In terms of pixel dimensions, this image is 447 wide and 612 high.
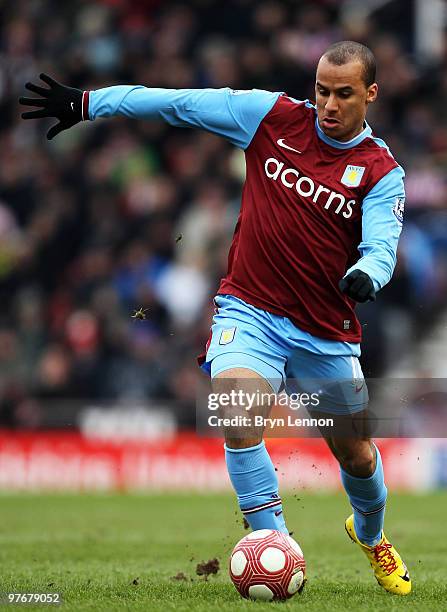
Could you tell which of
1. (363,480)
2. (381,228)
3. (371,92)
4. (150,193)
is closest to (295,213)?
(381,228)

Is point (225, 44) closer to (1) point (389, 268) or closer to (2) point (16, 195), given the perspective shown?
(2) point (16, 195)

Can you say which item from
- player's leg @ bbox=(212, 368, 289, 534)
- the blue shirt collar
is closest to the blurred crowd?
the blue shirt collar

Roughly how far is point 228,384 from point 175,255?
9594mm

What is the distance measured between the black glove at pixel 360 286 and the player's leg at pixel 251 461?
69cm

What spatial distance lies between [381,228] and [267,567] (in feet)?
5.27

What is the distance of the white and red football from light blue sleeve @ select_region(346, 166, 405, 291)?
4.07 ft

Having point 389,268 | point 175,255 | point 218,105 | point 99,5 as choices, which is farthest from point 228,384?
point 99,5

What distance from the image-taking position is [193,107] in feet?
19.4

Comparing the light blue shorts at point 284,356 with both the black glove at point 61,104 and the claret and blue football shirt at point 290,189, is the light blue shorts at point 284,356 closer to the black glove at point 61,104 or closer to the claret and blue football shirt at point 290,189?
the claret and blue football shirt at point 290,189

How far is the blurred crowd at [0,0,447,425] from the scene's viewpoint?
14.4 meters

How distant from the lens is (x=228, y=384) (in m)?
5.55

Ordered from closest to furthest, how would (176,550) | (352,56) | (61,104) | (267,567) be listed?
(267,567)
(352,56)
(61,104)
(176,550)

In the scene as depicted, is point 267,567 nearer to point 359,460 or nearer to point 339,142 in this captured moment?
point 359,460

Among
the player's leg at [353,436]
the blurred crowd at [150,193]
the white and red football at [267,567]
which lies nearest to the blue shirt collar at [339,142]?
the player's leg at [353,436]
